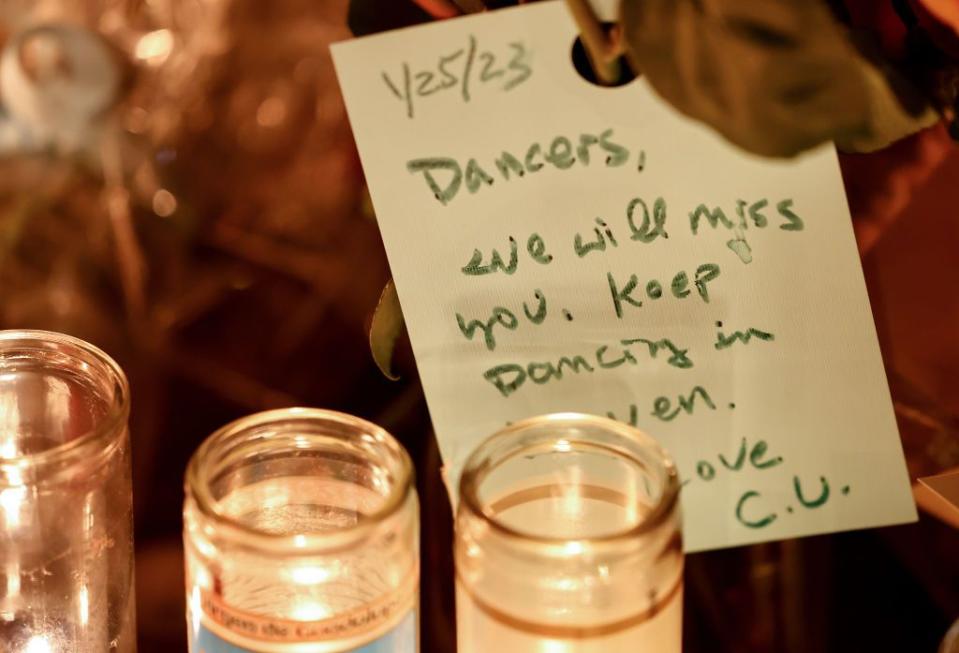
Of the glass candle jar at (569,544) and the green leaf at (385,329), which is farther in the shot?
the green leaf at (385,329)

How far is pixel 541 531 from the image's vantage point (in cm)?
38

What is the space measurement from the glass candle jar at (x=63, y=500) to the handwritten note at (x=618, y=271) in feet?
0.37

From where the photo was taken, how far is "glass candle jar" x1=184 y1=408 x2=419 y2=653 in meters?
0.33

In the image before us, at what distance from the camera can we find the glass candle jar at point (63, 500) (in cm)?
36

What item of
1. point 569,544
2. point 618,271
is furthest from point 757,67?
point 569,544

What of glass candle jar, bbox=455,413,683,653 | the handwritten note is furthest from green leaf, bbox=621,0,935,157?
glass candle jar, bbox=455,413,683,653

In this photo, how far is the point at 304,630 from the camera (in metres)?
0.33

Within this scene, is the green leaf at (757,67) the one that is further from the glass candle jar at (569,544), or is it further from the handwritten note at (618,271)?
the glass candle jar at (569,544)

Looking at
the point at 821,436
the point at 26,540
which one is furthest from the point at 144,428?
the point at 821,436

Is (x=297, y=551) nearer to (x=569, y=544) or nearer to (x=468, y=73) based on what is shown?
(x=569, y=544)

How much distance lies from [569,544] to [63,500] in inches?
6.4

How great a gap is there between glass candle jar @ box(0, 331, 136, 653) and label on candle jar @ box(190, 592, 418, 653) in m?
0.06

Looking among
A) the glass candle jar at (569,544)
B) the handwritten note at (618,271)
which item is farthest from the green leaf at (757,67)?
the glass candle jar at (569,544)

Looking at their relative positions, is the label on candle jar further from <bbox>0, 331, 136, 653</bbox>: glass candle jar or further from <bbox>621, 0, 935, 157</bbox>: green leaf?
<bbox>621, 0, 935, 157</bbox>: green leaf
